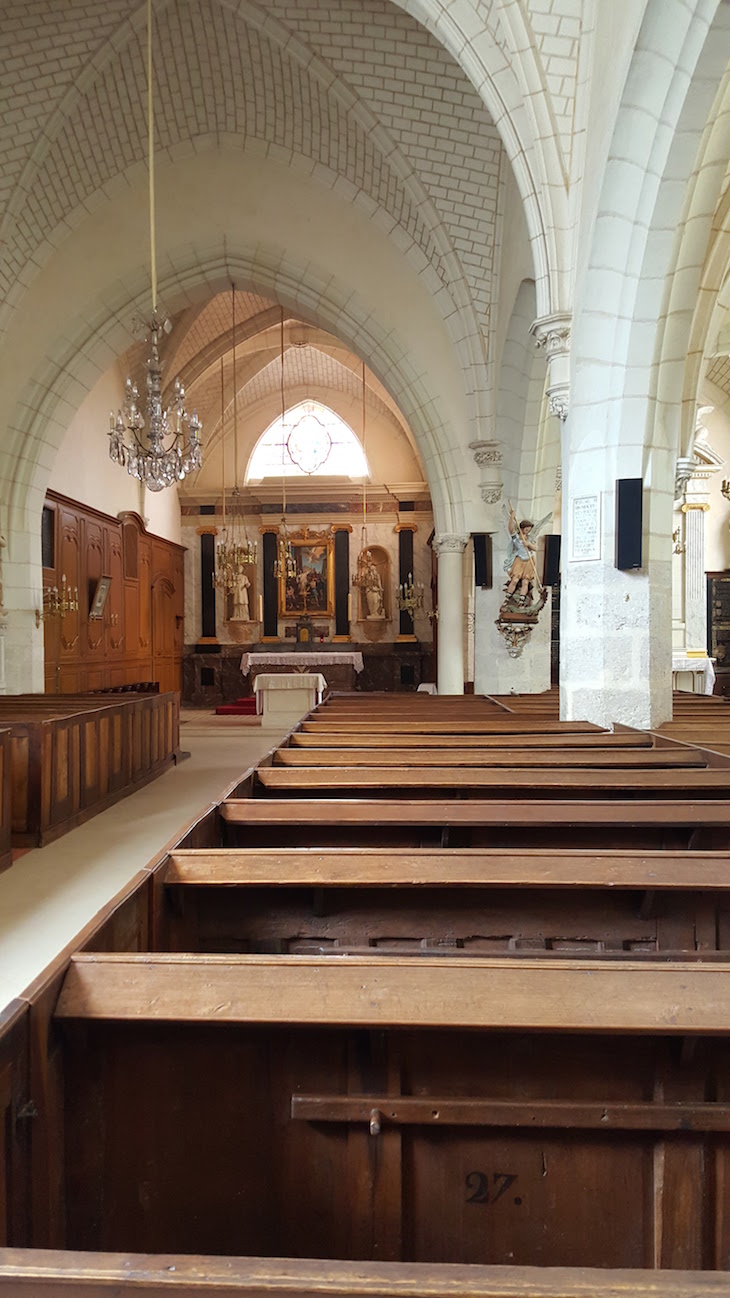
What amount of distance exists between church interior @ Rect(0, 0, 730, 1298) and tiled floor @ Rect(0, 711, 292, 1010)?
0.05 meters

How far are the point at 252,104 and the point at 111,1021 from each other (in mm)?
11464

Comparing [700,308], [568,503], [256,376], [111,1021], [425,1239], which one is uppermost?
[256,376]

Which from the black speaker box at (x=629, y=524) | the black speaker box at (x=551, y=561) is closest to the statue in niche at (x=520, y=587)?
the black speaker box at (x=551, y=561)

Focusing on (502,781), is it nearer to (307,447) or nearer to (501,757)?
(501,757)

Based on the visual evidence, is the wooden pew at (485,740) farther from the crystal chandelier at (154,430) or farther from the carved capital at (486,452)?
the carved capital at (486,452)

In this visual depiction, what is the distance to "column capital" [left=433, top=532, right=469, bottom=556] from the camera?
10938mm

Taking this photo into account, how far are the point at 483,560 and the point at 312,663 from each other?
23.1 ft

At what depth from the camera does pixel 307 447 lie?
1941cm

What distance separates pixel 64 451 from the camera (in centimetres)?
1288

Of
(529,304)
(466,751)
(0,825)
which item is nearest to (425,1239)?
(466,751)

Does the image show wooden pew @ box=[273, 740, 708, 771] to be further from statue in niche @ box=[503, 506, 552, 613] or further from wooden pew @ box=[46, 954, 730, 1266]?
statue in niche @ box=[503, 506, 552, 613]

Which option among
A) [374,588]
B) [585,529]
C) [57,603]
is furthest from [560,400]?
[374,588]

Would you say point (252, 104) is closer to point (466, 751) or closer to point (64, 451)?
point (64, 451)

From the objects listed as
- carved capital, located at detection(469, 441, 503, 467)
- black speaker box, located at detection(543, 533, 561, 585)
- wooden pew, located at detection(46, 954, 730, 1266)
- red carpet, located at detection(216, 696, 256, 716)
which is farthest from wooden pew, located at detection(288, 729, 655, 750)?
red carpet, located at detection(216, 696, 256, 716)
